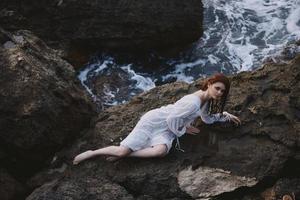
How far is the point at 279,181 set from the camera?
605 centimetres

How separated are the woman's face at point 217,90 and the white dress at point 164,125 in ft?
0.64

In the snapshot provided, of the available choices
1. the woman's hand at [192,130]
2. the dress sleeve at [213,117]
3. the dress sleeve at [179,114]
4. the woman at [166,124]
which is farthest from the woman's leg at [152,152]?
the dress sleeve at [213,117]

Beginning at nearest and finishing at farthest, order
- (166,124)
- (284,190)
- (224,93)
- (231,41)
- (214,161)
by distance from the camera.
→ 1. (284,190)
2. (214,161)
3. (224,93)
4. (166,124)
5. (231,41)

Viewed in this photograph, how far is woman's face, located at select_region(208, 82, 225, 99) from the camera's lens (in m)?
6.32

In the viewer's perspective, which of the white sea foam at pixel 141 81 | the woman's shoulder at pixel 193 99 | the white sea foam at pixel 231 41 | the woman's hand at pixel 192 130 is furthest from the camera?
the white sea foam at pixel 231 41

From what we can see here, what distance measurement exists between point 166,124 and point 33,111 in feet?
5.30

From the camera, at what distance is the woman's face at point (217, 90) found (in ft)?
20.7

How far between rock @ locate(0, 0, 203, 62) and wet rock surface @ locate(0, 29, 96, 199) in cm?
367

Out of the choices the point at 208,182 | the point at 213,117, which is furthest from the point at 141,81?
the point at 208,182

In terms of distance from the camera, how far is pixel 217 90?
6344mm

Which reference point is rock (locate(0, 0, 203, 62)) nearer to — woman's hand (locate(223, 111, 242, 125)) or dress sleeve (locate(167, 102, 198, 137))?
woman's hand (locate(223, 111, 242, 125))

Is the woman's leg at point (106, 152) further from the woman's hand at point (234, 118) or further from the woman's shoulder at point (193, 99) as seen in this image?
the woman's hand at point (234, 118)

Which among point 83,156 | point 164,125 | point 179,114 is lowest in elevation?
point 83,156

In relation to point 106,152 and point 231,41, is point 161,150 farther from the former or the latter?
point 231,41
